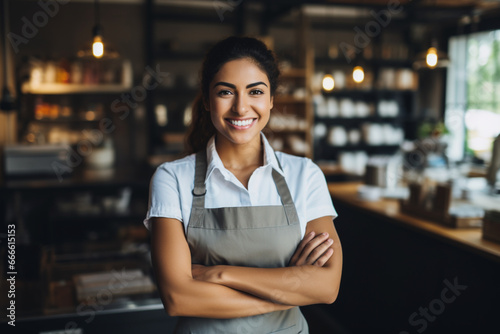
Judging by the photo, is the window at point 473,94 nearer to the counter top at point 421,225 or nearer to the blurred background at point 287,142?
the blurred background at point 287,142

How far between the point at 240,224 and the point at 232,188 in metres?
0.13

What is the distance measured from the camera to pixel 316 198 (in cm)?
162

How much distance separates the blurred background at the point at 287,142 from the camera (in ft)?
7.66

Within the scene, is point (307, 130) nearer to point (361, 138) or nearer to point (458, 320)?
point (361, 138)

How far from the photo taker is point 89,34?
607 centimetres

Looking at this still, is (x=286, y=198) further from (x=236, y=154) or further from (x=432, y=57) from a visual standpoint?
(x=432, y=57)

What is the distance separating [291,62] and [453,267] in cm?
449

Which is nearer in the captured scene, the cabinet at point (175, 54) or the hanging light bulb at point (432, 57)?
the hanging light bulb at point (432, 57)

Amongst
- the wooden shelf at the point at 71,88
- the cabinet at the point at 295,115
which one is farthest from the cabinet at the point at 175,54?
the cabinet at the point at 295,115

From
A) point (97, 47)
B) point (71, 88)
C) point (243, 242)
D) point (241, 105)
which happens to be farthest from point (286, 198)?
point (71, 88)

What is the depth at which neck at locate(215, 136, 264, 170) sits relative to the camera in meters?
1.65

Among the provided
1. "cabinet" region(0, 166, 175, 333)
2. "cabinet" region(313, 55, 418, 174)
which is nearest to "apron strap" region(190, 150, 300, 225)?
"cabinet" region(0, 166, 175, 333)

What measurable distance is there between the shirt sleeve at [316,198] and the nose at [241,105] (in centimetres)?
32

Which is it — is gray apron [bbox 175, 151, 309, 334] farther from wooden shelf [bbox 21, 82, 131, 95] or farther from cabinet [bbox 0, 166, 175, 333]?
wooden shelf [bbox 21, 82, 131, 95]
